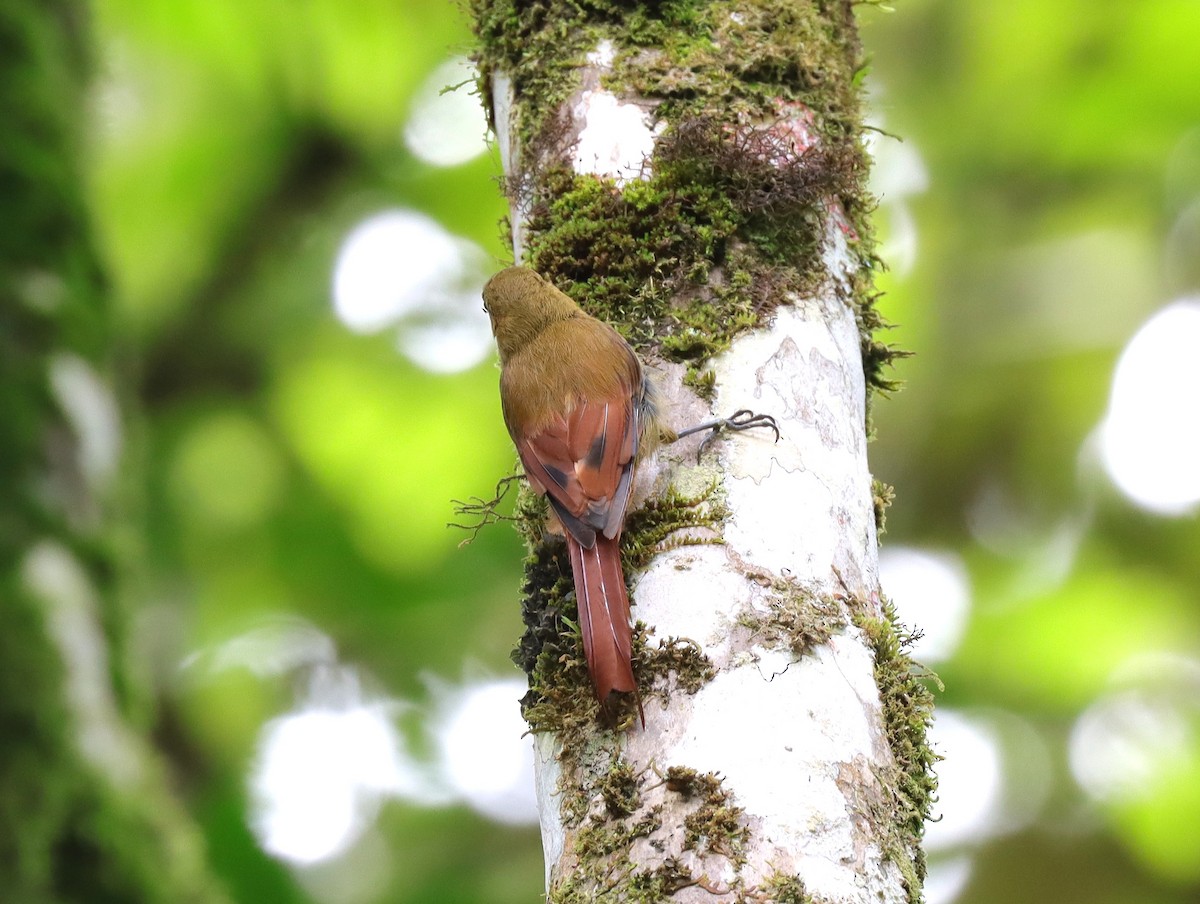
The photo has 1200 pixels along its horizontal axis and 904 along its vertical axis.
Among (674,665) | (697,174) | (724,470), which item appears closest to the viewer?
(674,665)

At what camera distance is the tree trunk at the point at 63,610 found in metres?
2.79

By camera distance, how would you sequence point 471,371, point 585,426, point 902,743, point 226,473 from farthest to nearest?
point 471,371
point 226,473
point 585,426
point 902,743

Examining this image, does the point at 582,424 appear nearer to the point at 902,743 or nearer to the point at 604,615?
the point at 604,615

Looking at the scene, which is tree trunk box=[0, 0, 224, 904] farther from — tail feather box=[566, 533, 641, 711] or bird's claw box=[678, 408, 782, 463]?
bird's claw box=[678, 408, 782, 463]

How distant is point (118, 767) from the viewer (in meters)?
2.91

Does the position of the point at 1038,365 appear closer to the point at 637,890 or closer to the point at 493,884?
the point at 493,884

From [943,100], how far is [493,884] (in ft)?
15.4

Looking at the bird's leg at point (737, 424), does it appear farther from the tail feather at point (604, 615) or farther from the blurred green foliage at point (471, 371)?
the blurred green foliage at point (471, 371)

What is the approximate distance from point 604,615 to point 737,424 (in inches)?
17.3

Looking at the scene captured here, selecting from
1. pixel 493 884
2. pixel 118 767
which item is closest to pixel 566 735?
pixel 118 767

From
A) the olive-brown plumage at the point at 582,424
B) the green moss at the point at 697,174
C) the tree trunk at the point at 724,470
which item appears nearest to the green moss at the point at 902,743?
the tree trunk at the point at 724,470

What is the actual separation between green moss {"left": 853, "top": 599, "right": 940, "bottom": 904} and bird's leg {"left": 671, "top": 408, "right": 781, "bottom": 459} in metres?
0.35

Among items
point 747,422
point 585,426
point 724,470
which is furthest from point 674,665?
point 585,426

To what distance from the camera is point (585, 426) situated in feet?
9.62
